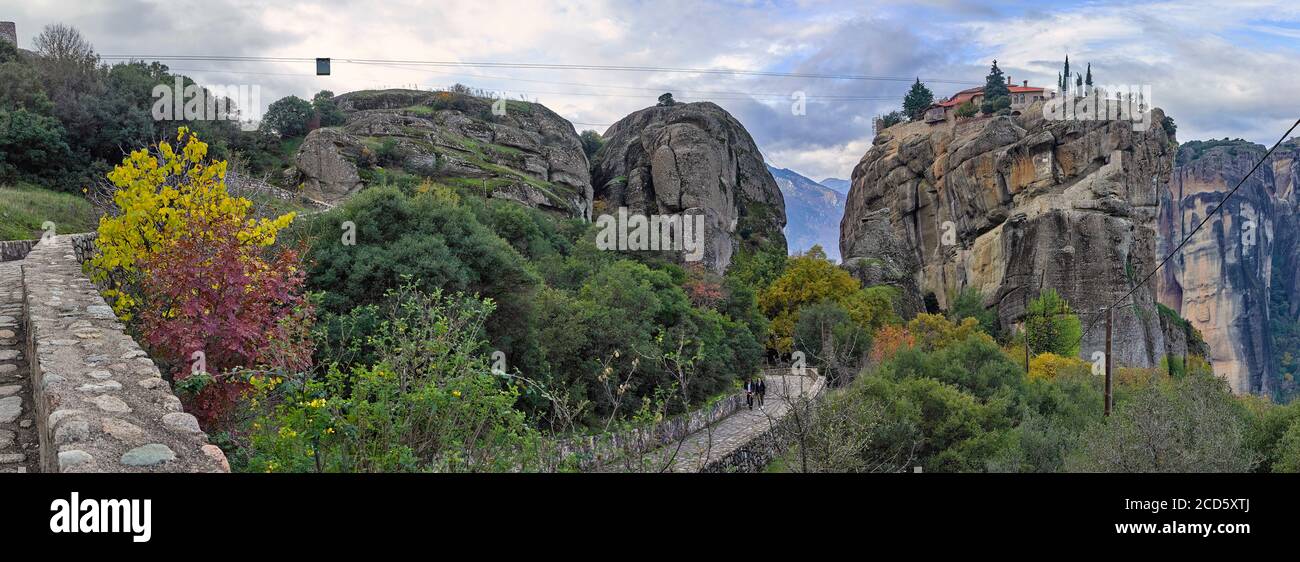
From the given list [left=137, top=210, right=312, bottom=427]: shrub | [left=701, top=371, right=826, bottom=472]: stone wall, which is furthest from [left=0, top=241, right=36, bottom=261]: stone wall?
[left=701, top=371, right=826, bottom=472]: stone wall

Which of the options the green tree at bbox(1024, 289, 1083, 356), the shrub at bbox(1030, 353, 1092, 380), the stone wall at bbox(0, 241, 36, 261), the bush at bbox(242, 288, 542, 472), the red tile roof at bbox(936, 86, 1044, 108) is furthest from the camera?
the red tile roof at bbox(936, 86, 1044, 108)

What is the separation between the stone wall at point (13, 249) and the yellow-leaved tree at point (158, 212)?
33.8ft

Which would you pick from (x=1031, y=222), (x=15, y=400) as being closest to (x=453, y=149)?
(x=1031, y=222)

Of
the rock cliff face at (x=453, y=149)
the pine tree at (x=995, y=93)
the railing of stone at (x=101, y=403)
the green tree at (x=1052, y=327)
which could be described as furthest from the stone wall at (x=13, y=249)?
the pine tree at (x=995, y=93)

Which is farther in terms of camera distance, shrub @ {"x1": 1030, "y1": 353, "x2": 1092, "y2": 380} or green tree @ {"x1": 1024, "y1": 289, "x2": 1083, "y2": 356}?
green tree @ {"x1": 1024, "y1": 289, "x2": 1083, "y2": 356}

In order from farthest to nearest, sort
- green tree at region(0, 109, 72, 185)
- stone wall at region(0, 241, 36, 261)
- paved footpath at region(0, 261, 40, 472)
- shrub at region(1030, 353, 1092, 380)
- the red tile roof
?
1. the red tile roof
2. shrub at region(1030, 353, 1092, 380)
3. green tree at region(0, 109, 72, 185)
4. stone wall at region(0, 241, 36, 261)
5. paved footpath at region(0, 261, 40, 472)

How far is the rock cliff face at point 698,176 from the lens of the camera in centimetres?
5791

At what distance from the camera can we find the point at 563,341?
62.0ft

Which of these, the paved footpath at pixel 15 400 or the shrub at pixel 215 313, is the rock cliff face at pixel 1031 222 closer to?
the shrub at pixel 215 313

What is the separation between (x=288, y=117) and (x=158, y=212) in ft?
161

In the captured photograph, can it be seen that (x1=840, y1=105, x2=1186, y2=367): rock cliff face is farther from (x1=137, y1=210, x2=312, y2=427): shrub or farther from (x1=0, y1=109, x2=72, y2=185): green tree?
(x1=137, y1=210, x2=312, y2=427): shrub

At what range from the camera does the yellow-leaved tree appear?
7.39 meters

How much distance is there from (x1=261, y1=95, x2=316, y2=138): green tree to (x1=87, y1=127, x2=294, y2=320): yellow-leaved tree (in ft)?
157
